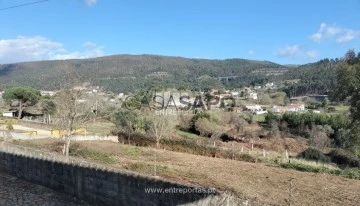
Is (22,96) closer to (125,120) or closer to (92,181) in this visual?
(125,120)

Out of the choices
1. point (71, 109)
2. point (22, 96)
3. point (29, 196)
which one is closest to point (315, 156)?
point (71, 109)

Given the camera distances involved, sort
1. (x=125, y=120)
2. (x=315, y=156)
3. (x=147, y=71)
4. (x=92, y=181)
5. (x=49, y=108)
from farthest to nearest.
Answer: (x=147, y=71) → (x=49, y=108) → (x=125, y=120) → (x=315, y=156) → (x=92, y=181)

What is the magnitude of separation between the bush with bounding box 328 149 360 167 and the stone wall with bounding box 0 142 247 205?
23.9 meters

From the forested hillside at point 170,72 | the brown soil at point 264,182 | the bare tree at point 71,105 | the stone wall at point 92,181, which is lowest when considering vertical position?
the brown soil at point 264,182

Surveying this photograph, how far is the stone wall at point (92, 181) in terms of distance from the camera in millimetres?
7429

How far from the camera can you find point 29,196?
1059 cm

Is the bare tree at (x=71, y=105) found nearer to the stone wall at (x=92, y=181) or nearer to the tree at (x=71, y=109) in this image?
the tree at (x=71, y=109)

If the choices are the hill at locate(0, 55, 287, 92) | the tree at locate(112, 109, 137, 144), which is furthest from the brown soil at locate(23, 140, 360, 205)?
the hill at locate(0, 55, 287, 92)

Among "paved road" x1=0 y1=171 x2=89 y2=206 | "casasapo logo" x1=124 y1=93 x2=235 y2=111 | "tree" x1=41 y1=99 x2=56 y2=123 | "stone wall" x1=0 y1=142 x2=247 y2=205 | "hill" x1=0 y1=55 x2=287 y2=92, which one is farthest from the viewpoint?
"hill" x1=0 y1=55 x2=287 y2=92

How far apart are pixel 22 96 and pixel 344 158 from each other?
45.9 metres

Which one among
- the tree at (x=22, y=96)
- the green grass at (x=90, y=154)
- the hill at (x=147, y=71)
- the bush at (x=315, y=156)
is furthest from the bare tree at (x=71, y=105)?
the hill at (x=147, y=71)

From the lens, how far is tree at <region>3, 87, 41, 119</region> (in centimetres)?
5693

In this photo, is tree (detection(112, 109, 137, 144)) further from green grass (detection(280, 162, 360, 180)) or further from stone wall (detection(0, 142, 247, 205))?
stone wall (detection(0, 142, 247, 205))

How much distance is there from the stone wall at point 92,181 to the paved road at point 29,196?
0.21 metres
